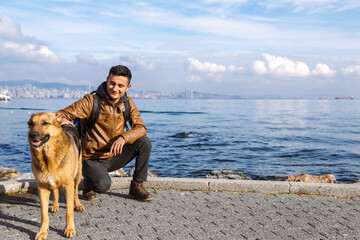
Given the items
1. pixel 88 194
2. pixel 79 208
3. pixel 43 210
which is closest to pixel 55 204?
pixel 79 208

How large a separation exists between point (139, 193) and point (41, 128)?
213cm

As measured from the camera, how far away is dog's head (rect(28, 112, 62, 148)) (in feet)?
12.1

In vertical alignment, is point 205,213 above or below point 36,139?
below

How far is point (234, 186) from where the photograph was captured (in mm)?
5910

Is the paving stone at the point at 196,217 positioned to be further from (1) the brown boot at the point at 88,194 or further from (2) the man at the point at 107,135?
(2) the man at the point at 107,135

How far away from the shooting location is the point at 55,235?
403cm

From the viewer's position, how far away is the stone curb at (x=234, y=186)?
18.7 feet

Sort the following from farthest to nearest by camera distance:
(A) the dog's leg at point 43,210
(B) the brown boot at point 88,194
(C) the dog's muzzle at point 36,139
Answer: (B) the brown boot at point 88,194 < (A) the dog's leg at point 43,210 < (C) the dog's muzzle at point 36,139

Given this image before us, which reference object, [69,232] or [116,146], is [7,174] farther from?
[69,232]

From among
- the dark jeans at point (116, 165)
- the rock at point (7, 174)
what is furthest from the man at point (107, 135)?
the rock at point (7, 174)

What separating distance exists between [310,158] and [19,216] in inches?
567

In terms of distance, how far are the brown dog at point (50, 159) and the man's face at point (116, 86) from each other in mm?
1255

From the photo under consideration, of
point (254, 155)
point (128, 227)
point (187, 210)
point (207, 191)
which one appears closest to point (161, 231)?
point (128, 227)

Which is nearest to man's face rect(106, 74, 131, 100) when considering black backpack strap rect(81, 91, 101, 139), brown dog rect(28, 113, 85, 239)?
black backpack strap rect(81, 91, 101, 139)
